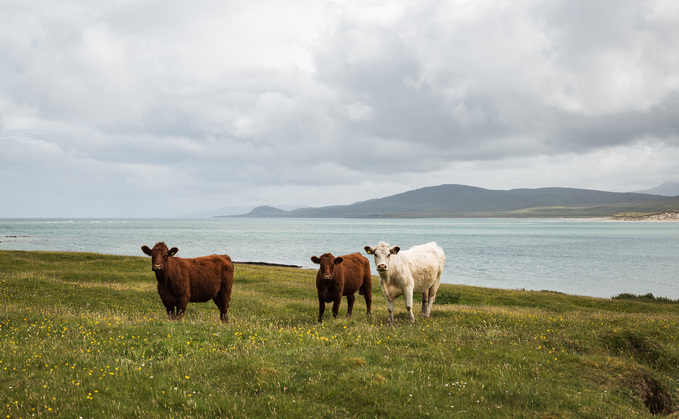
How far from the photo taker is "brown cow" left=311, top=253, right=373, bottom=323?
1484 centimetres

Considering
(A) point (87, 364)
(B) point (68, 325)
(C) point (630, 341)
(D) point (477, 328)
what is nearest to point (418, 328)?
(D) point (477, 328)

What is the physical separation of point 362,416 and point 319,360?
2.36 meters

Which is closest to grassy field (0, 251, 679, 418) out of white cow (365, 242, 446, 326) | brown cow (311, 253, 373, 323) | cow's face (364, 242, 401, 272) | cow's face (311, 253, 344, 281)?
A: white cow (365, 242, 446, 326)

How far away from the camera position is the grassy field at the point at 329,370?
7.01 meters

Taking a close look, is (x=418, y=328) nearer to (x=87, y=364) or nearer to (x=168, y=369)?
(x=168, y=369)

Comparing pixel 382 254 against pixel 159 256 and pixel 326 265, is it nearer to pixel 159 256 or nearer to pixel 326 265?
pixel 326 265

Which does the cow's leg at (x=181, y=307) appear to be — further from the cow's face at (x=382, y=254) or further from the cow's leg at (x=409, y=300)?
the cow's leg at (x=409, y=300)

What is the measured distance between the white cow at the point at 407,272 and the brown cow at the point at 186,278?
586 centimetres

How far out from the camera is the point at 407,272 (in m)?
15.2

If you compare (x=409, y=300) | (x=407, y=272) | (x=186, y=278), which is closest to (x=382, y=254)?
(x=407, y=272)

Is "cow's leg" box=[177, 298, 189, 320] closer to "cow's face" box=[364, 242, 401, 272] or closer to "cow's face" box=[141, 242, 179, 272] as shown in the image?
"cow's face" box=[141, 242, 179, 272]

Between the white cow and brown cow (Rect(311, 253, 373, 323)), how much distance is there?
144 cm

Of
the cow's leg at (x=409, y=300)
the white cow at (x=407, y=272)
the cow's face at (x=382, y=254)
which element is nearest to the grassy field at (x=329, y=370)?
the cow's leg at (x=409, y=300)

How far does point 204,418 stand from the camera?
21.2 ft
